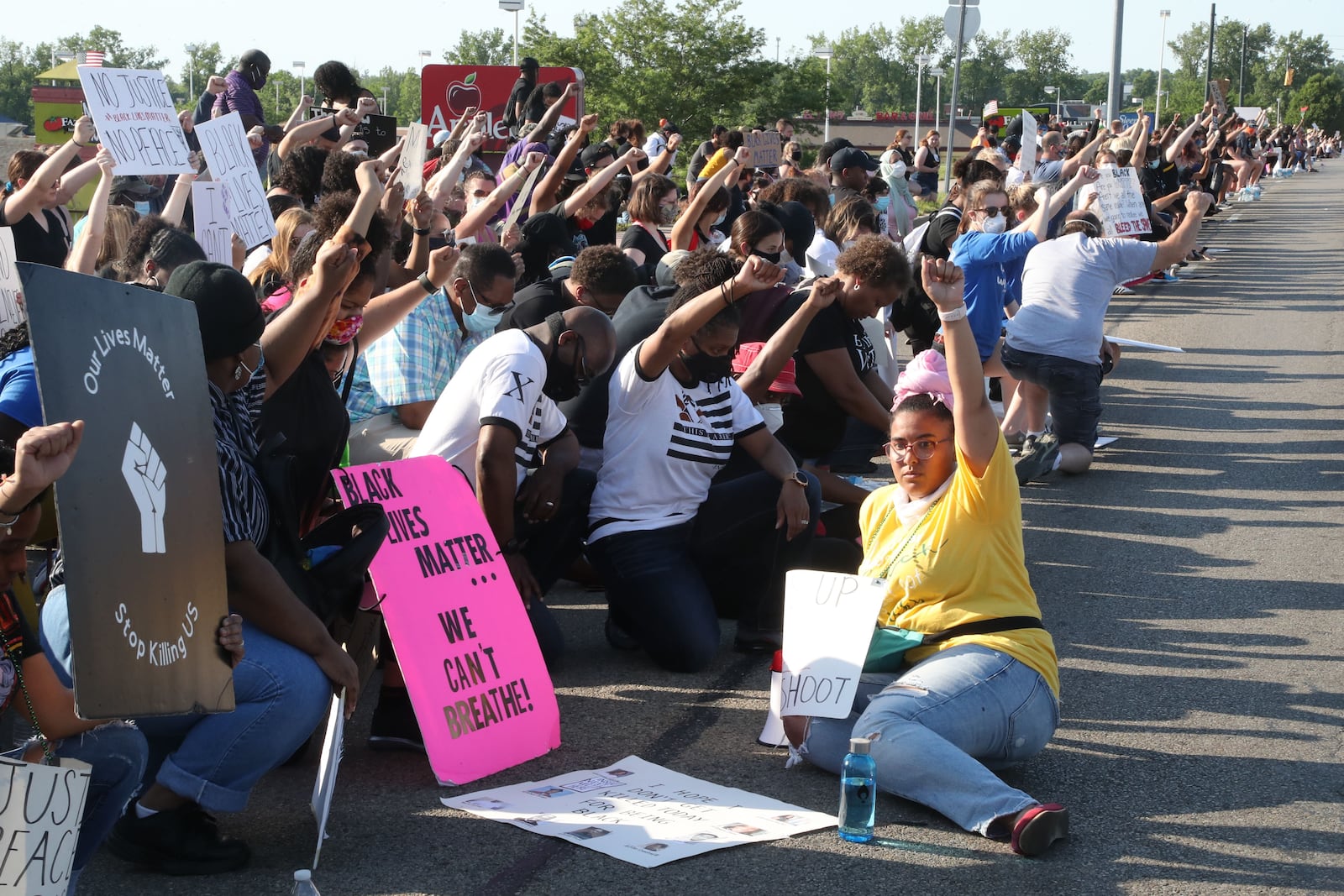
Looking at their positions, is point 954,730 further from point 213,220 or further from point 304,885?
point 213,220

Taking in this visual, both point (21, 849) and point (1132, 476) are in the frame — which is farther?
point (1132, 476)

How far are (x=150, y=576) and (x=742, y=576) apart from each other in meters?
3.02

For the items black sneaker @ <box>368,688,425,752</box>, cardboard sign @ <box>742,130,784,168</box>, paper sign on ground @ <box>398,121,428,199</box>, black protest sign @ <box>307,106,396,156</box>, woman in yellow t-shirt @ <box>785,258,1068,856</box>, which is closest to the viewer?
woman in yellow t-shirt @ <box>785,258,1068,856</box>

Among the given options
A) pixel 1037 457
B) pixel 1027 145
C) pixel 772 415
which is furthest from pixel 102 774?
pixel 1027 145

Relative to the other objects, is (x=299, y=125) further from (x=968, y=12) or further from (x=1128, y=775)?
(x=968, y=12)

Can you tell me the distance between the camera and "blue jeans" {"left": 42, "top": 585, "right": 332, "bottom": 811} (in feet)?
12.1

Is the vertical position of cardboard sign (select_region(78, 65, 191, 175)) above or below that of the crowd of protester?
above

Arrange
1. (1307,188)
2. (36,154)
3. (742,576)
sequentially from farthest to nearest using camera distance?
(1307,188), (36,154), (742,576)

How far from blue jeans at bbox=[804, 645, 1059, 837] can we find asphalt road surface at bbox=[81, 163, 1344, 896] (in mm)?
110

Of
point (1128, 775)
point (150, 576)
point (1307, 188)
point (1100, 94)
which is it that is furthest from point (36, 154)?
point (1100, 94)

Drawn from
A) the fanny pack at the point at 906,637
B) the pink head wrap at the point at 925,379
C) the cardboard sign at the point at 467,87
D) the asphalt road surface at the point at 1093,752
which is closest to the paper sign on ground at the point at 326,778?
the asphalt road surface at the point at 1093,752

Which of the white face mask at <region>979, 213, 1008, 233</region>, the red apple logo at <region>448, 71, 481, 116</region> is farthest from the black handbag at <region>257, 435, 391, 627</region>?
the red apple logo at <region>448, 71, 481, 116</region>

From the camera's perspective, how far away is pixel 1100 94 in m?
160

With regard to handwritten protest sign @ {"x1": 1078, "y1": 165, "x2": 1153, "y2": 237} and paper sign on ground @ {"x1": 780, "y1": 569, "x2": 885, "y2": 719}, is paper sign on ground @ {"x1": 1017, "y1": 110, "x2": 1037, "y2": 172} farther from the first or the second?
paper sign on ground @ {"x1": 780, "y1": 569, "x2": 885, "y2": 719}
